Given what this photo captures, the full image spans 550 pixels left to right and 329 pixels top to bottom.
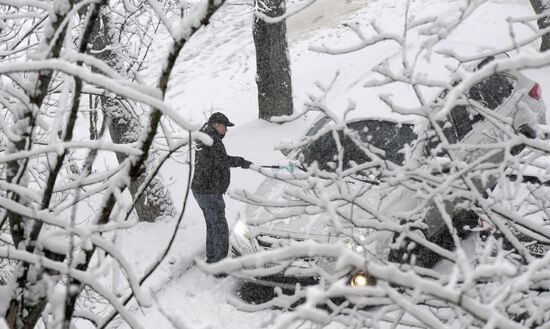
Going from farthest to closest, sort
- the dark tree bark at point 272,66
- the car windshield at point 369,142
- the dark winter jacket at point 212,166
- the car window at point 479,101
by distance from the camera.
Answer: the dark tree bark at point 272,66, the dark winter jacket at point 212,166, the car window at point 479,101, the car windshield at point 369,142

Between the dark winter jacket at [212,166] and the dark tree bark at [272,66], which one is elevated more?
the dark tree bark at [272,66]

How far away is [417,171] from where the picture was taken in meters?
3.23

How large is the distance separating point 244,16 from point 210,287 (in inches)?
481

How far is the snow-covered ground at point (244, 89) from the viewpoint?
21.2ft

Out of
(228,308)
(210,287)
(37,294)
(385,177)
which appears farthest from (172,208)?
(37,294)

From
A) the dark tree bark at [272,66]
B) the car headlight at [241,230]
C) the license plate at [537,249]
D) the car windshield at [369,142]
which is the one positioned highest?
the dark tree bark at [272,66]

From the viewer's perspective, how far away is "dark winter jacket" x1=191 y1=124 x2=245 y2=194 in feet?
21.0

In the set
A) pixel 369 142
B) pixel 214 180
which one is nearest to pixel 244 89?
pixel 214 180

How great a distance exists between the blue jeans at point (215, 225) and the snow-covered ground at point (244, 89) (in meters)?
0.29

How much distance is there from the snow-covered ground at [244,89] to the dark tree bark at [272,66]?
330 millimetres

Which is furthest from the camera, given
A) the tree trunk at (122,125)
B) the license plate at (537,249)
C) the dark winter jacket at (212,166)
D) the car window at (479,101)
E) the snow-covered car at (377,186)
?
the tree trunk at (122,125)

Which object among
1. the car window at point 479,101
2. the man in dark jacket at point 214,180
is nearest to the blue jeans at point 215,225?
the man in dark jacket at point 214,180

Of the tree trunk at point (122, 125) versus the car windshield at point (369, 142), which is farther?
the tree trunk at point (122, 125)

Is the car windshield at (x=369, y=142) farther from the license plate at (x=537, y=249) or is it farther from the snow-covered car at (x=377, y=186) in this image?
the license plate at (x=537, y=249)
